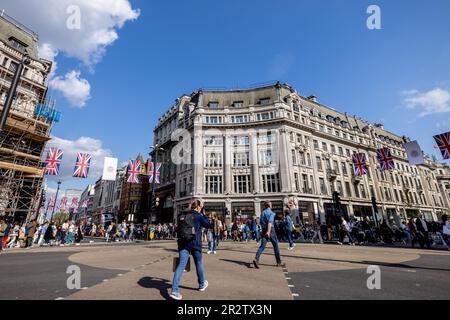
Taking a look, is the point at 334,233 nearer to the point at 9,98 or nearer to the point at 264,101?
the point at 264,101

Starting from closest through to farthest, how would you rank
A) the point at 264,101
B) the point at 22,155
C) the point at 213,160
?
the point at 22,155 < the point at 213,160 < the point at 264,101

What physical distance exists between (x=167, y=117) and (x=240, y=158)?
2127cm

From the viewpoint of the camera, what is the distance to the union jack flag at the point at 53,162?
73.7 ft

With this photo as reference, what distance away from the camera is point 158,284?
4973 millimetres

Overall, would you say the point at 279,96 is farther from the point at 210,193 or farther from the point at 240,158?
the point at 210,193

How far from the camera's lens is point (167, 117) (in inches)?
1868

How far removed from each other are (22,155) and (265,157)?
29.6 meters

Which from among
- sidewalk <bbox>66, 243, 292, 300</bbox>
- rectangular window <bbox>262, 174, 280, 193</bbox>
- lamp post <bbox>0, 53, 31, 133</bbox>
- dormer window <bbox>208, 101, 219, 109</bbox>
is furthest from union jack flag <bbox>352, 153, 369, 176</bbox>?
lamp post <bbox>0, 53, 31, 133</bbox>

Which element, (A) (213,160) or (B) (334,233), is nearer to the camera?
(B) (334,233)

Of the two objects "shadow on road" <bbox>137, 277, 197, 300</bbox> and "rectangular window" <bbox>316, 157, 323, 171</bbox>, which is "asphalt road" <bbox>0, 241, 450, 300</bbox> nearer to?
"shadow on road" <bbox>137, 277, 197, 300</bbox>

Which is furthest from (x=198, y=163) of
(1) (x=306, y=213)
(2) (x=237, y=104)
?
(1) (x=306, y=213)
